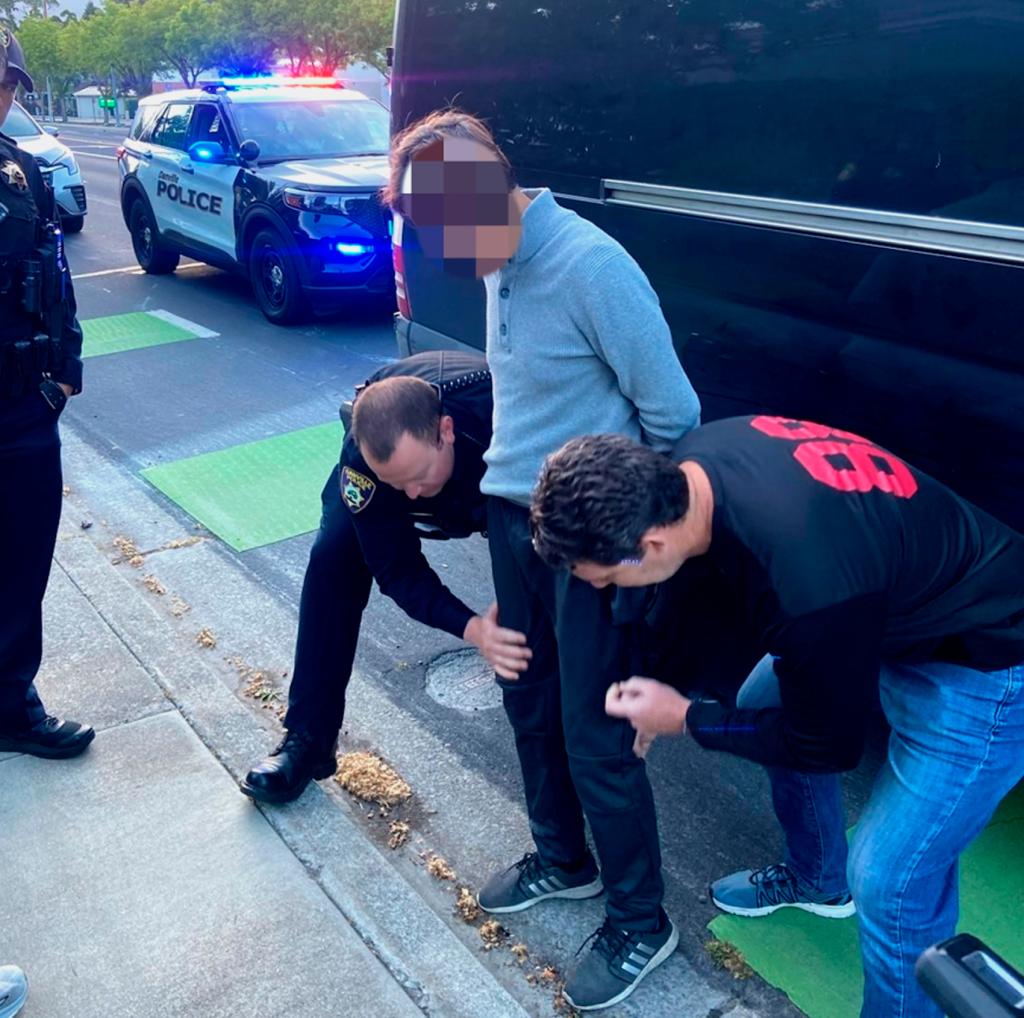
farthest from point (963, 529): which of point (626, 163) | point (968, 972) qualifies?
point (626, 163)

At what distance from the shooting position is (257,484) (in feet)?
17.4

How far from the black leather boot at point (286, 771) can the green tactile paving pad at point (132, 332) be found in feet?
18.4

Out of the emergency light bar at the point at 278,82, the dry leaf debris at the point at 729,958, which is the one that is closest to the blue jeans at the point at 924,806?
the dry leaf debris at the point at 729,958

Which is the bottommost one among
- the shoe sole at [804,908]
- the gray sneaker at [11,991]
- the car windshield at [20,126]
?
the shoe sole at [804,908]

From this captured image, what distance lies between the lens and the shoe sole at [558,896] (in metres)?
2.54

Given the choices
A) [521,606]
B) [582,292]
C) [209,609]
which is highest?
[582,292]

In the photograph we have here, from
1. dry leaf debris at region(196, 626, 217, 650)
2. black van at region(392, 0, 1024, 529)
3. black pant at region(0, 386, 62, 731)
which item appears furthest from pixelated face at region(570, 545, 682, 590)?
dry leaf debris at region(196, 626, 217, 650)

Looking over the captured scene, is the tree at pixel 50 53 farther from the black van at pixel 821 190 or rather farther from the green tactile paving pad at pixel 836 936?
the green tactile paving pad at pixel 836 936

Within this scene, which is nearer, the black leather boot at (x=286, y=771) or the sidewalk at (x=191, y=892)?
the sidewalk at (x=191, y=892)

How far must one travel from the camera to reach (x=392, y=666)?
12.0 feet

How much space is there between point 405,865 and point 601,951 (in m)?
0.61

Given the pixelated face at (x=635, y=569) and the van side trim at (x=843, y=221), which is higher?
the van side trim at (x=843, y=221)

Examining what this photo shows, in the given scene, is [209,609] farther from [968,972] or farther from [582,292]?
[968,972]

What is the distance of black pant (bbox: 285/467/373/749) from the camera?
2.69 metres
